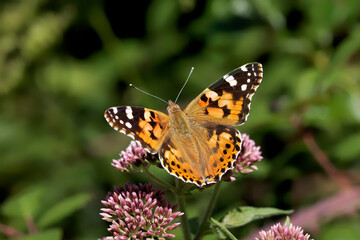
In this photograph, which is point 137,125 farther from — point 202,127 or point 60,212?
point 60,212

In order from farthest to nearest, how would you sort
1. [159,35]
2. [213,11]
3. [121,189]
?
[159,35] < [213,11] < [121,189]

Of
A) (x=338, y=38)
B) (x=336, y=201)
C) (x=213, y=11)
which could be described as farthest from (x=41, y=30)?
(x=336, y=201)

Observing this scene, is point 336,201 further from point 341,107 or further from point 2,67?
point 2,67

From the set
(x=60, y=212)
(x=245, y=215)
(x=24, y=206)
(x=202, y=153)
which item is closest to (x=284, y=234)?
(x=245, y=215)

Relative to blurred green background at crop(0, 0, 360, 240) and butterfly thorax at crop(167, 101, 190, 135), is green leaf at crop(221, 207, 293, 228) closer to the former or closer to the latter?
butterfly thorax at crop(167, 101, 190, 135)

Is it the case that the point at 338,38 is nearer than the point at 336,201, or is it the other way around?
the point at 336,201

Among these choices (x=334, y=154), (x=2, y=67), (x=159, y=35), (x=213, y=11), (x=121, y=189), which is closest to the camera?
(x=121, y=189)

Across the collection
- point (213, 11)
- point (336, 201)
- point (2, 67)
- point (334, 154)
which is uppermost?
point (213, 11)
